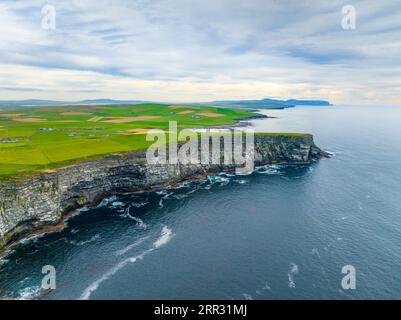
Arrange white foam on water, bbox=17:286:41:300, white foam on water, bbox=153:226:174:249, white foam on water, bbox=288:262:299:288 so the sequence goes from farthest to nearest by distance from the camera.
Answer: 1. white foam on water, bbox=153:226:174:249
2. white foam on water, bbox=288:262:299:288
3. white foam on water, bbox=17:286:41:300

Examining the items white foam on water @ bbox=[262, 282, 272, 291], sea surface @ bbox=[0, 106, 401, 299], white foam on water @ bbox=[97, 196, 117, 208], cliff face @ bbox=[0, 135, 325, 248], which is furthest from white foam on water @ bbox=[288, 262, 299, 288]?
cliff face @ bbox=[0, 135, 325, 248]

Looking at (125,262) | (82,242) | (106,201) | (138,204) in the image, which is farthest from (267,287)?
(106,201)

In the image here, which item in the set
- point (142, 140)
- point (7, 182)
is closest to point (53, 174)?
point (7, 182)

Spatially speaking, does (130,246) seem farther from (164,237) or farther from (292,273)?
(292,273)

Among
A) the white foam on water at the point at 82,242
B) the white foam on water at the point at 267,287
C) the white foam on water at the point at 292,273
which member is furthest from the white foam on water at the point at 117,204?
the white foam on water at the point at 292,273

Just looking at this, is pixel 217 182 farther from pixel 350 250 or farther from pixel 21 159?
pixel 21 159

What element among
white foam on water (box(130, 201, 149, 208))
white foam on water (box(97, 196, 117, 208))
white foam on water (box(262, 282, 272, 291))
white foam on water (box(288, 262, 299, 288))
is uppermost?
white foam on water (box(97, 196, 117, 208))

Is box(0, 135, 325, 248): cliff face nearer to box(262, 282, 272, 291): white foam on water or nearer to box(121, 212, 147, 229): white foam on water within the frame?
box(121, 212, 147, 229): white foam on water
